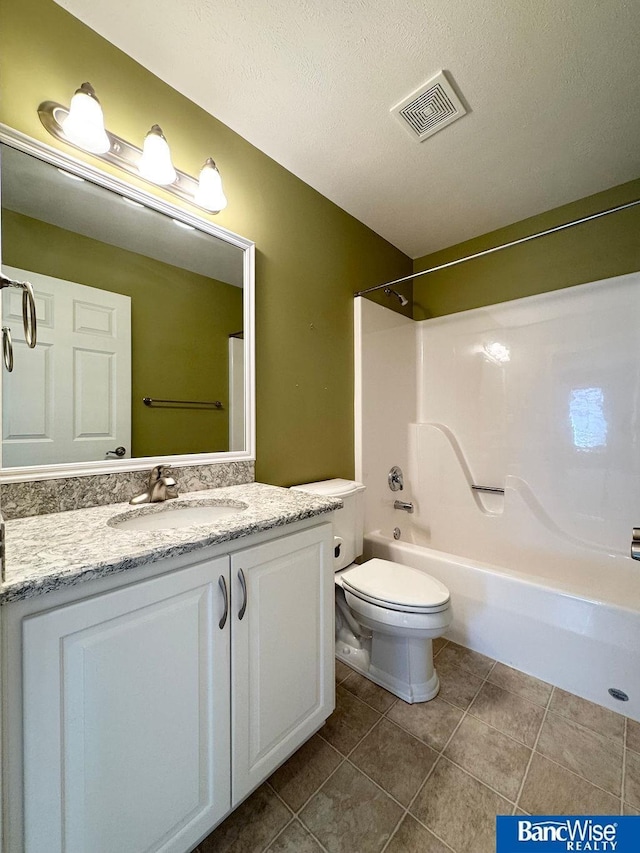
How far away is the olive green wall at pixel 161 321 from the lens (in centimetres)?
103

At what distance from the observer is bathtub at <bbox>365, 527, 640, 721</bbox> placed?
4.34ft

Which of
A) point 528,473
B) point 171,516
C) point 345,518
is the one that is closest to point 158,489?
point 171,516

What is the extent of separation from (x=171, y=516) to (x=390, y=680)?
1.16 metres

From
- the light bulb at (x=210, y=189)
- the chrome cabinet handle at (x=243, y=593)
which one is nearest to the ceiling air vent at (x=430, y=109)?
the light bulb at (x=210, y=189)

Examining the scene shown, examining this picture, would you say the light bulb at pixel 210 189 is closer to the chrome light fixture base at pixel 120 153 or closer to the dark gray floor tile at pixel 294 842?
the chrome light fixture base at pixel 120 153

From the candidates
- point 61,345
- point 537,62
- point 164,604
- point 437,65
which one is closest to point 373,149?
point 437,65

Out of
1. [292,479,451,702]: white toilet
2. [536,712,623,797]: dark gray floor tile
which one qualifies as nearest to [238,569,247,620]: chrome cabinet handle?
[292,479,451,702]: white toilet

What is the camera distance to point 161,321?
1.27m

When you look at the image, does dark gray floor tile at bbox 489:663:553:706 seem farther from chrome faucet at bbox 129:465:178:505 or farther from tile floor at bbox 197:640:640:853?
chrome faucet at bbox 129:465:178:505

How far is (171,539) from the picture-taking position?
771 millimetres

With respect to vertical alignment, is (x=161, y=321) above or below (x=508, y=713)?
above

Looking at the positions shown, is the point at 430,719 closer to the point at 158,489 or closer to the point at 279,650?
the point at 279,650

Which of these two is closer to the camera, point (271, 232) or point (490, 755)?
point (490, 755)

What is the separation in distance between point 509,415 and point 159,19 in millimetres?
2400
